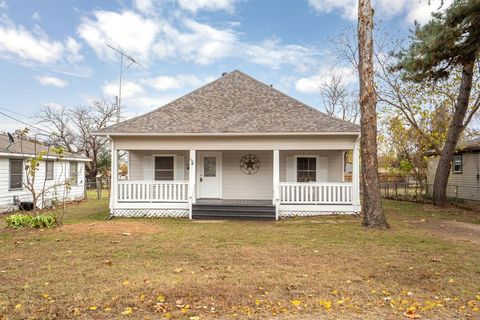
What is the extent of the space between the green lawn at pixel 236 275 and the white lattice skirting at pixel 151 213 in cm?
328

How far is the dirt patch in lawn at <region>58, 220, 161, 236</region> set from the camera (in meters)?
8.79

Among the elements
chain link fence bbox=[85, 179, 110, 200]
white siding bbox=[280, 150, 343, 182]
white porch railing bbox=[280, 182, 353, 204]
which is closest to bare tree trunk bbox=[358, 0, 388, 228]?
white porch railing bbox=[280, 182, 353, 204]

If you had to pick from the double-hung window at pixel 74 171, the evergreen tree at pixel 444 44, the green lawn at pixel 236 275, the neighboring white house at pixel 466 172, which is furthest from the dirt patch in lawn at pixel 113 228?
the neighboring white house at pixel 466 172

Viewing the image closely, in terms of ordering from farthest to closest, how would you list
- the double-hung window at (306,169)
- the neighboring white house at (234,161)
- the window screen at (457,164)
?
the window screen at (457,164), the double-hung window at (306,169), the neighboring white house at (234,161)

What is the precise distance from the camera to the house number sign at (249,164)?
527 inches

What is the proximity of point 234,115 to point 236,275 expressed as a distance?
868 cm

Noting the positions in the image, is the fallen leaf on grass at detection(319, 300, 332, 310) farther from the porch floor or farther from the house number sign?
the house number sign

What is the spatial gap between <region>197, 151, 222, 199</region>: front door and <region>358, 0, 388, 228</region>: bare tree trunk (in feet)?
19.4

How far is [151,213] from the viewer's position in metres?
12.1

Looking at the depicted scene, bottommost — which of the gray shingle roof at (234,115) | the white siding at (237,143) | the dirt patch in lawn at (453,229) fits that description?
the dirt patch in lawn at (453,229)

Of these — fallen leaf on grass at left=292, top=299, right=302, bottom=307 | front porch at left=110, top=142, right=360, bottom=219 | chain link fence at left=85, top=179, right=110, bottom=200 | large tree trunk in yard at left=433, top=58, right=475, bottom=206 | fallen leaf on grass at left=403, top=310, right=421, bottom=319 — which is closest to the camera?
fallen leaf on grass at left=403, top=310, right=421, bottom=319

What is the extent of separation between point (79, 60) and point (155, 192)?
13842 millimetres

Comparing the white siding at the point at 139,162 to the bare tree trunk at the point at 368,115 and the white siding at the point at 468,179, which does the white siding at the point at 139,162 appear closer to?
the bare tree trunk at the point at 368,115

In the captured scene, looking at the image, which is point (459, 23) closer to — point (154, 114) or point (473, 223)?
point (473, 223)
